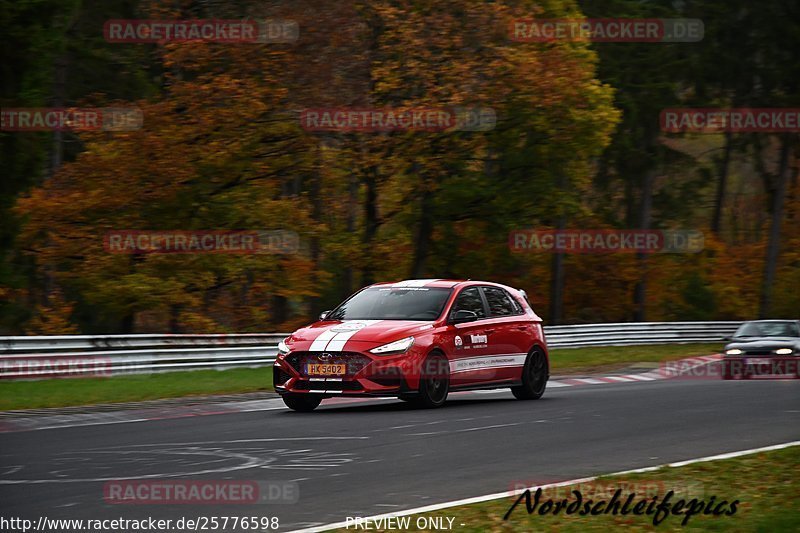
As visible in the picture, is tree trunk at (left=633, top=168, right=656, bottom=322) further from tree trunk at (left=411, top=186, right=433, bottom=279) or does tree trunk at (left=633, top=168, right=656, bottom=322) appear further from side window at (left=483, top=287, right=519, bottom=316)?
side window at (left=483, top=287, right=519, bottom=316)

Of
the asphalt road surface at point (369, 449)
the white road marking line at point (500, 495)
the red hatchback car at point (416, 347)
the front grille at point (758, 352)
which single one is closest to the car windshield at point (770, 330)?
the front grille at point (758, 352)

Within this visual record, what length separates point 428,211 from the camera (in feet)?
144

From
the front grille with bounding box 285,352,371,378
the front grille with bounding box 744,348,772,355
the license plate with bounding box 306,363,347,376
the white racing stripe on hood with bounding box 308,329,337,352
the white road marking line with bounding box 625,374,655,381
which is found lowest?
the white road marking line with bounding box 625,374,655,381

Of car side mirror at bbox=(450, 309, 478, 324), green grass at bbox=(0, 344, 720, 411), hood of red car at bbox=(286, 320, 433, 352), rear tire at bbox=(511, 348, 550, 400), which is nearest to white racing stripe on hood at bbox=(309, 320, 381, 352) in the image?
hood of red car at bbox=(286, 320, 433, 352)

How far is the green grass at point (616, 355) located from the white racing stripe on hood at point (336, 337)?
12.6 meters

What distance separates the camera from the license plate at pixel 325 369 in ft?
52.2

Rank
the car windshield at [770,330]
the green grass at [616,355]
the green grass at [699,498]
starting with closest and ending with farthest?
the green grass at [699,498], the car windshield at [770,330], the green grass at [616,355]

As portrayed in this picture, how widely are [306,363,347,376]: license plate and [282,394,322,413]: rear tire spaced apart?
0.63 meters

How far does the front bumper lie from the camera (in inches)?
623

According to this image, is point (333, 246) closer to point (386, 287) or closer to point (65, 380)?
point (65, 380)

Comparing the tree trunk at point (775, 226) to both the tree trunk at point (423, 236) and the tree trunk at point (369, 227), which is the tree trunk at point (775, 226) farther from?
the tree trunk at point (369, 227)

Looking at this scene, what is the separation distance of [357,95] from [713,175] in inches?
1066

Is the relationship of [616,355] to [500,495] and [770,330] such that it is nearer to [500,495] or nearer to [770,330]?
[770,330]

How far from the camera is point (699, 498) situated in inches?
352
